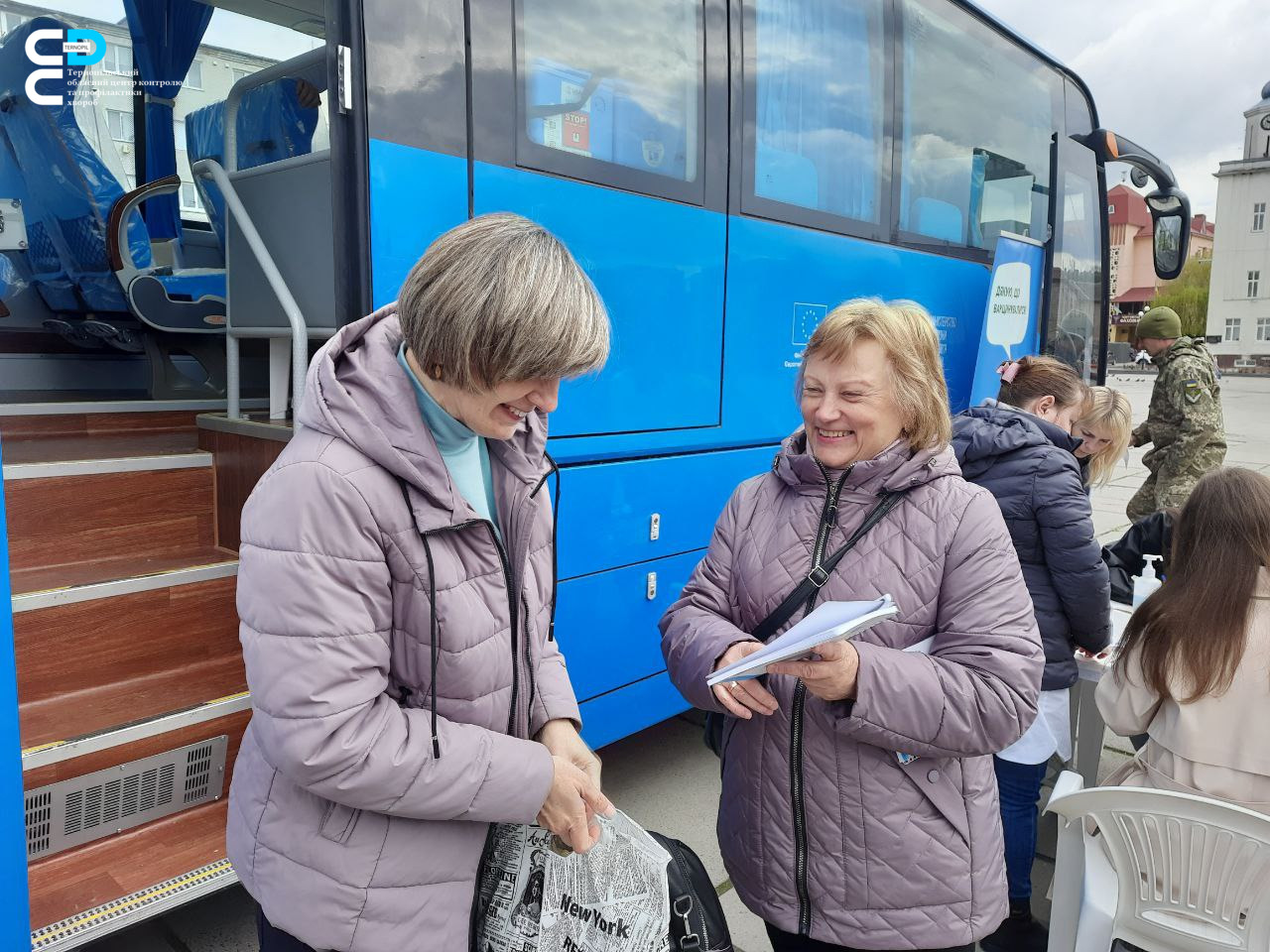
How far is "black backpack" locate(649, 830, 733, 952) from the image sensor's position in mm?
1464

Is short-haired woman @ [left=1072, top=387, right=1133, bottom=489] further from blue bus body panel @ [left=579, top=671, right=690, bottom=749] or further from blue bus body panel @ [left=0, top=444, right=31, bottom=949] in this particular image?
blue bus body panel @ [left=0, top=444, right=31, bottom=949]

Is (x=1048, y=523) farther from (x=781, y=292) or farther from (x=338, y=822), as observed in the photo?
(x=338, y=822)

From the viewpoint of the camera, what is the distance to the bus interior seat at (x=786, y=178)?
3436 millimetres

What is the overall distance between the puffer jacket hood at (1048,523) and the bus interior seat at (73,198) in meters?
3.24

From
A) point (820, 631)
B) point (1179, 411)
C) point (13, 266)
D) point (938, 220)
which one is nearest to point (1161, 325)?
point (1179, 411)

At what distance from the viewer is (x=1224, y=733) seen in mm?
1893

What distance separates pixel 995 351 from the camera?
4.78 meters

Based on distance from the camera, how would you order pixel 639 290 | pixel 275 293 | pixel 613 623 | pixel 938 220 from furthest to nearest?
pixel 938 220
pixel 613 623
pixel 639 290
pixel 275 293

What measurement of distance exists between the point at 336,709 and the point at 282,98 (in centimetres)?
379

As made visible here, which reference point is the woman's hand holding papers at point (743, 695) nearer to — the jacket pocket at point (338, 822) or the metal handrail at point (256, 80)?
the jacket pocket at point (338, 822)

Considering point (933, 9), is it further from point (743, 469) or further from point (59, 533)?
point (59, 533)

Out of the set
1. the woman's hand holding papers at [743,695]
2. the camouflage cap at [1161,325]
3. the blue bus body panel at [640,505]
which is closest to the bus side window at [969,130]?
the camouflage cap at [1161,325]

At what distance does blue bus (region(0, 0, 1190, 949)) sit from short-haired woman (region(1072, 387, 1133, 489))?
1.07 meters

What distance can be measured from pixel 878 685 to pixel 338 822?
838 millimetres
